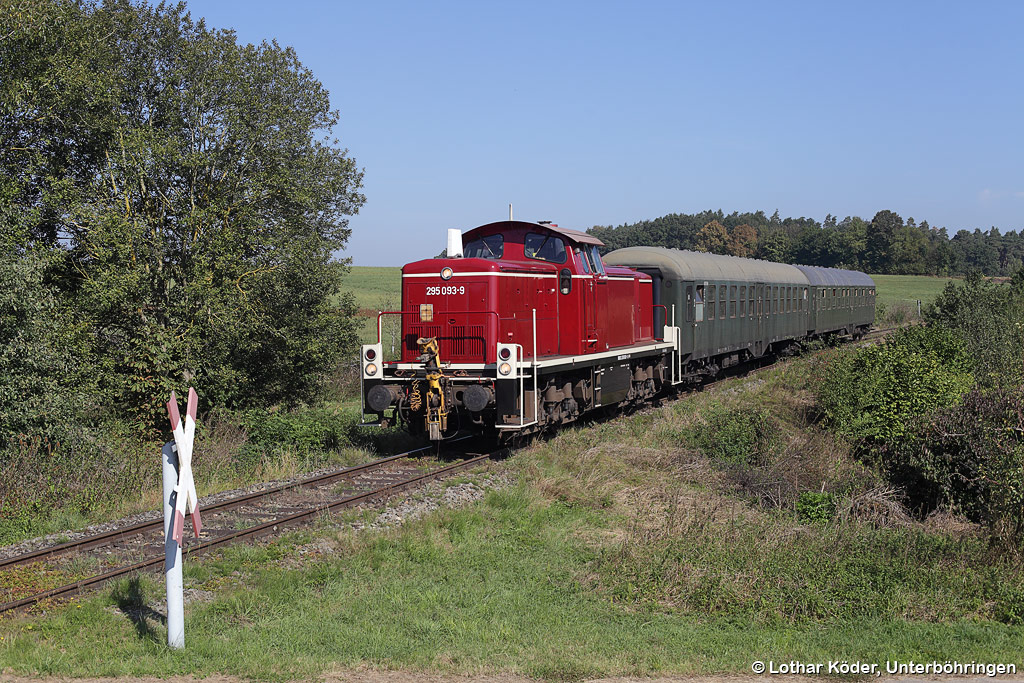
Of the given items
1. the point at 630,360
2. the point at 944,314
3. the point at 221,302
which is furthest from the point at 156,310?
the point at 944,314

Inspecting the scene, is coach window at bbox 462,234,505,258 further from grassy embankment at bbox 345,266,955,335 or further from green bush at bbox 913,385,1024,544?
grassy embankment at bbox 345,266,955,335

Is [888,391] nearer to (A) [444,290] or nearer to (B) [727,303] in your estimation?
(B) [727,303]

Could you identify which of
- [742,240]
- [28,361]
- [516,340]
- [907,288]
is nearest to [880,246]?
[742,240]

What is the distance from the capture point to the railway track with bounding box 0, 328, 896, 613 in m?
→ 8.27

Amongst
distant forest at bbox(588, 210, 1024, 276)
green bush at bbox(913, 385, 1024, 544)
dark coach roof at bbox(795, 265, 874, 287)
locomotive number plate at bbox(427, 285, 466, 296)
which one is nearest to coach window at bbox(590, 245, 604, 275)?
locomotive number plate at bbox(427, 285, 466, 296)

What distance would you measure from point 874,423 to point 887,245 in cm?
9553

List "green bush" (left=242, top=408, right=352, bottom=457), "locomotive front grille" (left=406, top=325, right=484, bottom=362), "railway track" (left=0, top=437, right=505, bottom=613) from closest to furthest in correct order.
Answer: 1. "railway track" (left=0, top=437, right=505, bottom=613)
2. "locomotive front grille" (left=406, top=325, right=484, bottom=362)
3. "green bush" (left=242, top=408, right=352, bottom=457)

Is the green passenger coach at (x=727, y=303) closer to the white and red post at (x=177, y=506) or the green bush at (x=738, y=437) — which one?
the green bush at (x=738, y=437)

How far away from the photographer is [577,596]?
8.06 m

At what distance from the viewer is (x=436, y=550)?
29.7 ft

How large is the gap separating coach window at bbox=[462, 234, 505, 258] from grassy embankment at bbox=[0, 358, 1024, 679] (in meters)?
4.19

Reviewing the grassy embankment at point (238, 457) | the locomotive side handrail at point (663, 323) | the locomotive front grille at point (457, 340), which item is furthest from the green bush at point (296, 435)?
the locomotive side handrail at point (663, 323)

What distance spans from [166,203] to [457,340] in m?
10.6

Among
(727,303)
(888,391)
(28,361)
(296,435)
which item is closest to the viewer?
(28,361)
